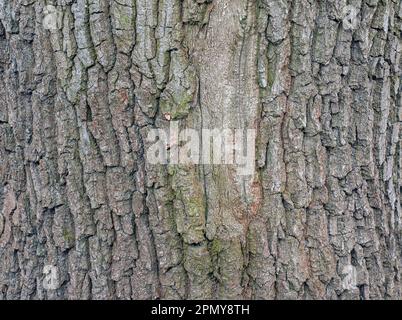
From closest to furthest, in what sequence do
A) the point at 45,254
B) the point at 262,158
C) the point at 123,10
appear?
the point at 123,10
the point at 262,158
the point at 45,254

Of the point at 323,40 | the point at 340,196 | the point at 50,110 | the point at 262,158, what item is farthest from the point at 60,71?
the point at 340,196

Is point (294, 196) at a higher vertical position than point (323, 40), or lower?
lower

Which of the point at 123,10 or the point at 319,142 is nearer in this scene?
the point at 123,10

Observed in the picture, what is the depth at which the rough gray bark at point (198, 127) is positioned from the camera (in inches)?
70.5

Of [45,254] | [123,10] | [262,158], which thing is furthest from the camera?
[45,254]

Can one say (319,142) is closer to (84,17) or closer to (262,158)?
(262,158)

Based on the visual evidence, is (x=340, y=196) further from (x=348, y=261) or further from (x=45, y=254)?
(x=45, y=254)

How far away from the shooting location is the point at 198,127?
1.85 meters

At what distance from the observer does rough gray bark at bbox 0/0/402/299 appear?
1.79 metres

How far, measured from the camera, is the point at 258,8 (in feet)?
5.82
